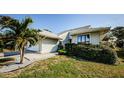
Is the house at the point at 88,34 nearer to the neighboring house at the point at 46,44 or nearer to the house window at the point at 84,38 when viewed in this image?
the house window at the point at 84,38

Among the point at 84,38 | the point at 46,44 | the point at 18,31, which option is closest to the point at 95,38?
the point at 84,38

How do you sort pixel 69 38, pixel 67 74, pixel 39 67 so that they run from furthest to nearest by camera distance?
pixel 69 38, pixel 39 67, pixel 67 74

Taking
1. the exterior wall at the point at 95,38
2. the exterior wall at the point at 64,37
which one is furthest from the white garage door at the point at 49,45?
the exterior wall at the point at 95,38

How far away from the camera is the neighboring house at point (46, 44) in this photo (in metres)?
15.9

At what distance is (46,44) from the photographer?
55.6 ft

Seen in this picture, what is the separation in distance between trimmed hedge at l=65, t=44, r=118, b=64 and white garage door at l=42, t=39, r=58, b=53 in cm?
217

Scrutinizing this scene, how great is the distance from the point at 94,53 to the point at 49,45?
5498mm

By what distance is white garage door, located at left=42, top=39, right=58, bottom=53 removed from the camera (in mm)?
16547
